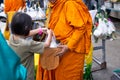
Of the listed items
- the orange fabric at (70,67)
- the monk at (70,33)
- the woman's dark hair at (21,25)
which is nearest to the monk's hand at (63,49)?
the monk at (70,33)

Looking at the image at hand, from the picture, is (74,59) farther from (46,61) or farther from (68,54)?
(46,61)

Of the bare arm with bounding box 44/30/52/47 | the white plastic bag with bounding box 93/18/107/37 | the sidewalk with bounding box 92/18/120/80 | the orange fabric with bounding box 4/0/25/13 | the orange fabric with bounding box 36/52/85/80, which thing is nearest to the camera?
the bare arm with bounding box 44/30/52/47

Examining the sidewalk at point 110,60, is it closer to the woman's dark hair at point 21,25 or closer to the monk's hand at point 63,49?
the monk's hand at point 63,49

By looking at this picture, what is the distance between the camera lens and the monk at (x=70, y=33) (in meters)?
3.16

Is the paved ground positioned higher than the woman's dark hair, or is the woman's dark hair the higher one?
the woman's dark hair

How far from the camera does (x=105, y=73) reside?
502 centimetres

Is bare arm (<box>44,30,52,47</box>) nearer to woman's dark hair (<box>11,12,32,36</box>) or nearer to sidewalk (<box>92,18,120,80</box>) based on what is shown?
woman's dark hair (<box>11,12,32,36</box>)

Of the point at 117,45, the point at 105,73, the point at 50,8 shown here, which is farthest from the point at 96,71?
the point at 50,8

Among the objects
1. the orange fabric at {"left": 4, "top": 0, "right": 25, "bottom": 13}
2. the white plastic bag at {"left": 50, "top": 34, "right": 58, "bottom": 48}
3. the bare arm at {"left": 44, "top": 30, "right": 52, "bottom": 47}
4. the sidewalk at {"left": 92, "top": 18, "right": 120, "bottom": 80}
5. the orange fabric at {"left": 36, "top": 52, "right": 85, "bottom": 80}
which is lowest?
the sidewalk at {"left": 92, "top": 18, "right": 120, "bottom": 80}

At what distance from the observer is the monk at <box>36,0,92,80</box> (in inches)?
124

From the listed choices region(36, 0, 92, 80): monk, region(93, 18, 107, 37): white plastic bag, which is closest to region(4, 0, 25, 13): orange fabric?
region(93, 18, 107, 37): white plastic bag

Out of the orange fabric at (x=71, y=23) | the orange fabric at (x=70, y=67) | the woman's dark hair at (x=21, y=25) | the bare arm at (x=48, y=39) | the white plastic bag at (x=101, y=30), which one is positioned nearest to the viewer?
A: the woman's dark hair at (x=21, y=25)

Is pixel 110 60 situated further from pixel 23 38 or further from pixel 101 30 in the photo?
pixel 23 38

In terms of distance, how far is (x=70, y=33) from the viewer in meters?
3.21
